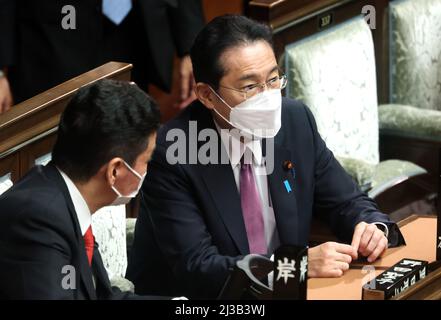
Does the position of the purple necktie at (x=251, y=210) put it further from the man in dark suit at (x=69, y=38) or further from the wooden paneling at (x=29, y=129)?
the man in dark suit at (x=69, y=38)

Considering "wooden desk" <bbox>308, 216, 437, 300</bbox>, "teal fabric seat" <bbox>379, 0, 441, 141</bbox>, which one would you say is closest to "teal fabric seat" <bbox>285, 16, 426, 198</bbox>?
"teal fabric seat" <bbox>379, 0, 441, 141</bbox>

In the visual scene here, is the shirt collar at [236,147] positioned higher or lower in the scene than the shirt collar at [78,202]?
higher

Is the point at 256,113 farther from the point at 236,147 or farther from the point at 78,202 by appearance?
the point at 78,202

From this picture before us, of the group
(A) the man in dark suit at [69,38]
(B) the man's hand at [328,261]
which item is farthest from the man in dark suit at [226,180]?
(A) the man in dark suit at [69,38]

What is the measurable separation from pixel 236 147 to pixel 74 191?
2.01 feet

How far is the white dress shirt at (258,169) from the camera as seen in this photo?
2885 millimetres

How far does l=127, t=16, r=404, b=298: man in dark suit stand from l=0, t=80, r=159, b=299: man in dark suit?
0.34 meters

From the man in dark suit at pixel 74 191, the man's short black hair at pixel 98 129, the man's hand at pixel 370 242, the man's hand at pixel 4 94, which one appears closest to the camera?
the man in dark suit at pixel 74 191

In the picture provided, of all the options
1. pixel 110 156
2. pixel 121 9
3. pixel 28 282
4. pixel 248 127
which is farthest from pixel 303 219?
pixel 121 9

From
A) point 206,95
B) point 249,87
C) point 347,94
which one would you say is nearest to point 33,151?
point 206,95

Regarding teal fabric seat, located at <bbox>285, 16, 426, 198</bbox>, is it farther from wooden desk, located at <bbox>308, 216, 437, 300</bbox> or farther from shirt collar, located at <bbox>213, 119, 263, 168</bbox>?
shirt collar, located at <bbox>213, 119, 263, 168</bbox>

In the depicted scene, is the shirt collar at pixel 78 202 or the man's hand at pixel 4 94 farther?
the man's hand at pixel 4 94

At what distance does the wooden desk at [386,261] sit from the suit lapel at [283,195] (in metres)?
0.27

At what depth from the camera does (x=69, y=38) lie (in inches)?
151
